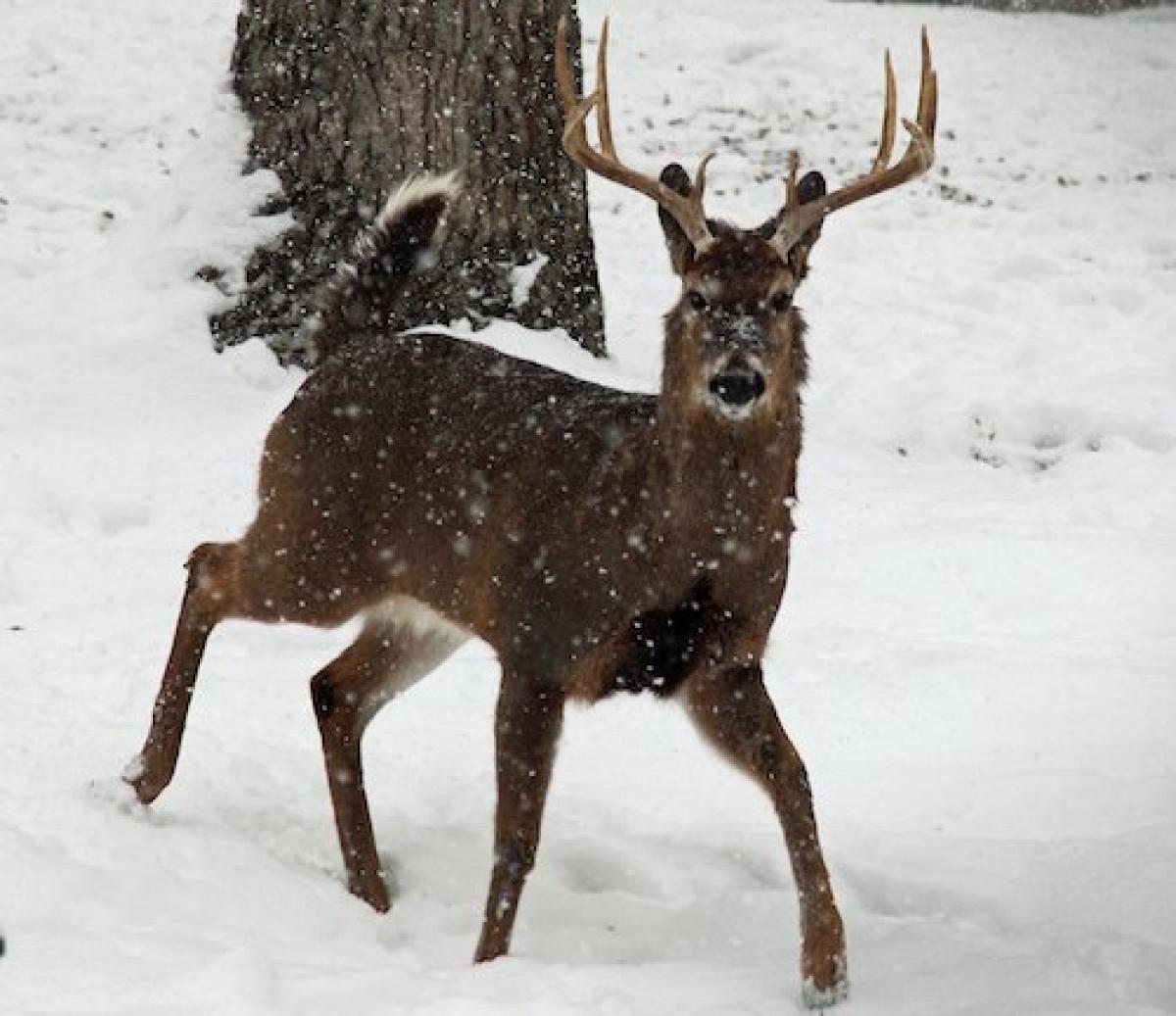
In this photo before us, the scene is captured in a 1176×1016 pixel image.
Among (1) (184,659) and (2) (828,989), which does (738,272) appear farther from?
(1) (184,659)

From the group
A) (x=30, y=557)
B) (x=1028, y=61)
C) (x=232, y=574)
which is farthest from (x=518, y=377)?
(x=1028, y=61)

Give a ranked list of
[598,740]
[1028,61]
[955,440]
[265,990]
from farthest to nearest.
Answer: [1028,61] → [955,440] → [598,740] → [265,990]

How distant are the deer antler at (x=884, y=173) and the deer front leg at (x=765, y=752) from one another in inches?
41.1

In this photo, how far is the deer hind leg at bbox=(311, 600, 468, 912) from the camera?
502 centimetres

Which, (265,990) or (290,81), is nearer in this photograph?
(265,990)

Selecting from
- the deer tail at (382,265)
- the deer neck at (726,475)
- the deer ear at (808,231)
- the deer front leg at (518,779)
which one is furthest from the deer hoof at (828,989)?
the deer tail at (382,265)

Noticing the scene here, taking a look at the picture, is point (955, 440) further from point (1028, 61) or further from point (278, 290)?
point (1028, 61)

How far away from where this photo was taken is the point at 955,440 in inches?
345

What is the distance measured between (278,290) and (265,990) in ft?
16.9

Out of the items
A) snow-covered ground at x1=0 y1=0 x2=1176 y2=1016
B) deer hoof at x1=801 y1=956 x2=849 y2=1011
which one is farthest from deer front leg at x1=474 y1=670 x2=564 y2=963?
deer hoof at x1=801 y1=956 x2=849 y2=1011

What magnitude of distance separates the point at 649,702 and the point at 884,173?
231cm

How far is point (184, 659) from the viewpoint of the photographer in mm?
5336

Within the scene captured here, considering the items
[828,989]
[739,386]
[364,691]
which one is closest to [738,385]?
[739,386]

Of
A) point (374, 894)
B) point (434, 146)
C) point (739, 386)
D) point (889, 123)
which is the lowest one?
point (374, 894)
